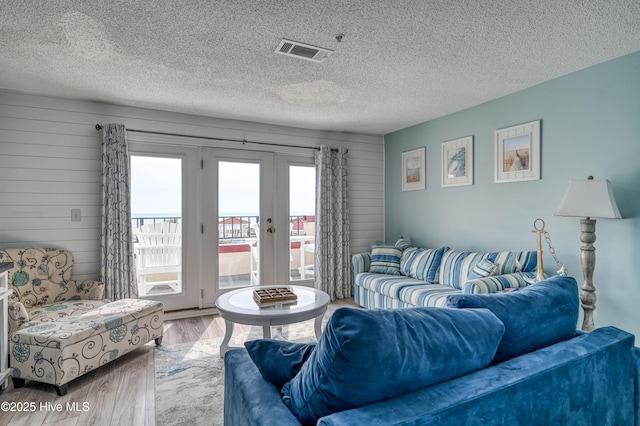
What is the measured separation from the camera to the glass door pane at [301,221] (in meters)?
4.78

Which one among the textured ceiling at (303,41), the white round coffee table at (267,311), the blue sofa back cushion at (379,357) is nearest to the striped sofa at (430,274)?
the white round coffee table at (267,311)

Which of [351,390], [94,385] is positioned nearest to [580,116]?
[351,390]

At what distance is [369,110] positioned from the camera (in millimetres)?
3990

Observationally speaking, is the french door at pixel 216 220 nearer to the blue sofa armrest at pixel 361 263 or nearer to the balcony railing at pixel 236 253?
the balcony railing at pixel 236 253

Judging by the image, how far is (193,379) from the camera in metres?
2.57

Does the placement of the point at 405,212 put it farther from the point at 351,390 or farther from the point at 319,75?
the point at 351,390

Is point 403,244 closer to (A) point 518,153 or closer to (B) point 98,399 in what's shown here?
(A) point 518,153

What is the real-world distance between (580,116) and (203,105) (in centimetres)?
358

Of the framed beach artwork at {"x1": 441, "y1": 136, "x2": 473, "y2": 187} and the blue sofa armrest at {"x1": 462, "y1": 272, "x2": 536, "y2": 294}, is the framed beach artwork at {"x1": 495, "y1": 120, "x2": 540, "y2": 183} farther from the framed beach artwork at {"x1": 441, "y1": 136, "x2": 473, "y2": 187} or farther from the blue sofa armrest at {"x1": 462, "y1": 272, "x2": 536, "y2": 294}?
the blue sofa armrest at {"x1": 462, "y1": 272, "x2": 536, "y2": 294}

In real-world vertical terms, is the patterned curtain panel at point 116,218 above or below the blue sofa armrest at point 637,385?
above

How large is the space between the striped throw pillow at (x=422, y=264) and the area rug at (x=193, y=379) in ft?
4.44

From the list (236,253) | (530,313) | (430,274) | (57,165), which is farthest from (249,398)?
(57,165)

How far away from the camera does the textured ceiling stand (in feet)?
6.62

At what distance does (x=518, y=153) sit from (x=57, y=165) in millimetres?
4604
